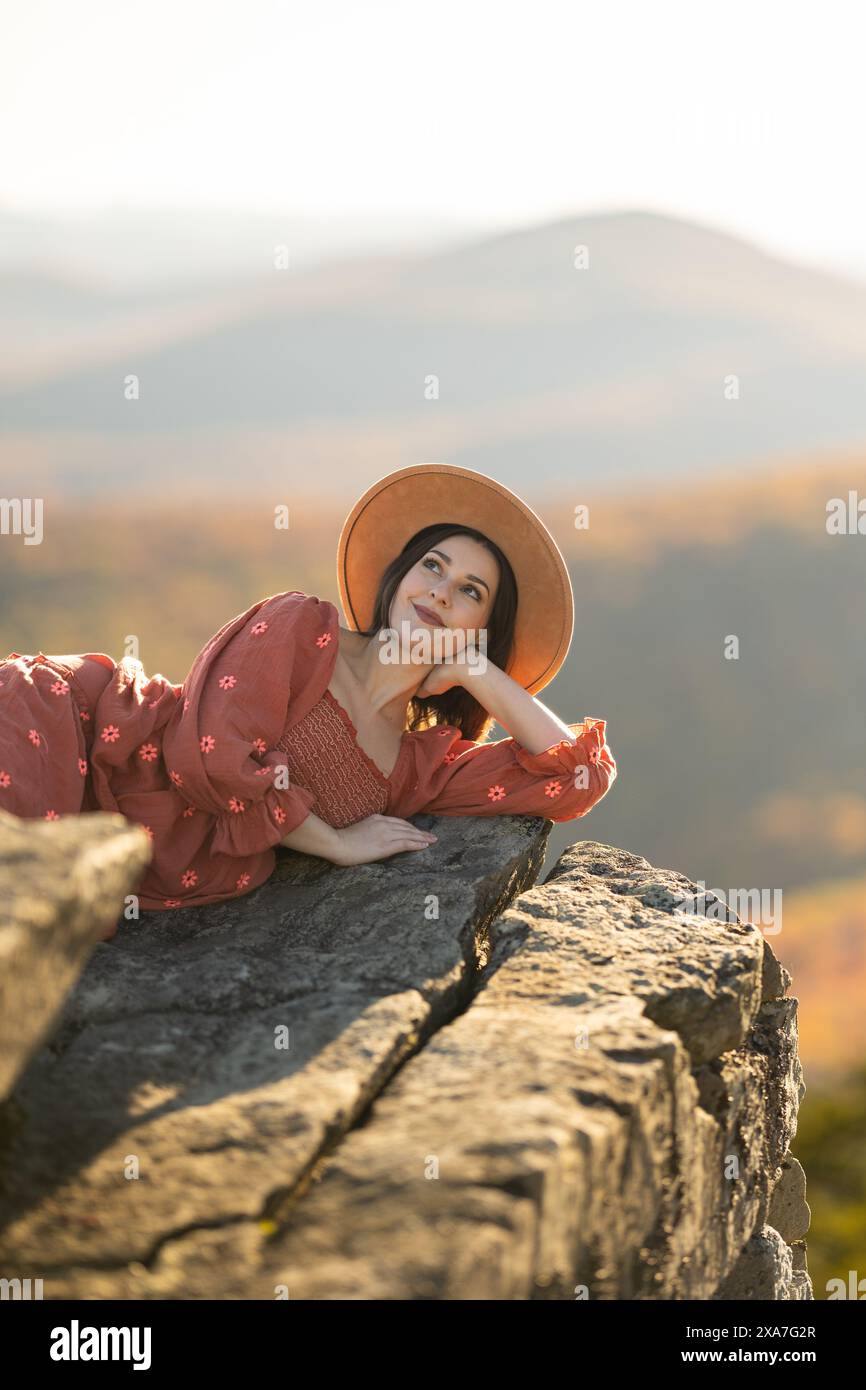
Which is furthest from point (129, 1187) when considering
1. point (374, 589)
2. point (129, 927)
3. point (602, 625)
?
point (602, 625)

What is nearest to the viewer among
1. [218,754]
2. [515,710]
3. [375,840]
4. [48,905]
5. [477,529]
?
[48,905]

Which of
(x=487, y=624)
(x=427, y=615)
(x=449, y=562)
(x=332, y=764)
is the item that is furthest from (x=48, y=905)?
(x=487, y=624)

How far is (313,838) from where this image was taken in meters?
3.08

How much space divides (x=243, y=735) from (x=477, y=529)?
→ 947 mm

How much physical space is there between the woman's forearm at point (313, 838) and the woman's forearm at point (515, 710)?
1.85 ft

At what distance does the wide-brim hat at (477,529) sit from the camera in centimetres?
339

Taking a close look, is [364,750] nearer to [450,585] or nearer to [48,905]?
[450,585]

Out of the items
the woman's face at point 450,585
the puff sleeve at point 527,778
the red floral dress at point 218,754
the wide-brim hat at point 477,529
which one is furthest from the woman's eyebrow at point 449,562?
the puff sleeve at point 527,778

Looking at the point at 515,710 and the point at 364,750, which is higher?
the point at 515,710

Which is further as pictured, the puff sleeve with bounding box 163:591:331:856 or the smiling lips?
the smiling lips

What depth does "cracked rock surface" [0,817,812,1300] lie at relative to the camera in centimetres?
175

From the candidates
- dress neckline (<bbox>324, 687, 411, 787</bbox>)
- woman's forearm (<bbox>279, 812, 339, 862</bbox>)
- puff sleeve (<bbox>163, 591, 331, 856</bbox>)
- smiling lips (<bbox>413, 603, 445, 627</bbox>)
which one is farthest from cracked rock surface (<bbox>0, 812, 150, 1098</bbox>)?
smiling lips (<bbox>413, 603, 445, 627</bbox>)

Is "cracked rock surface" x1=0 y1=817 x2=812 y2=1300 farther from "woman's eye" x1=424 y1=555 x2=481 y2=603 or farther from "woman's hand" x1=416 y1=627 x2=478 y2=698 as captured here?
"woman's eye" x1=424 y1=555 x2=481 y2=603

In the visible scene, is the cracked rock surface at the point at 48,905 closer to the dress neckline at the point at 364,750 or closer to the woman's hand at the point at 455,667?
the dress neckline at the point at 364,750
